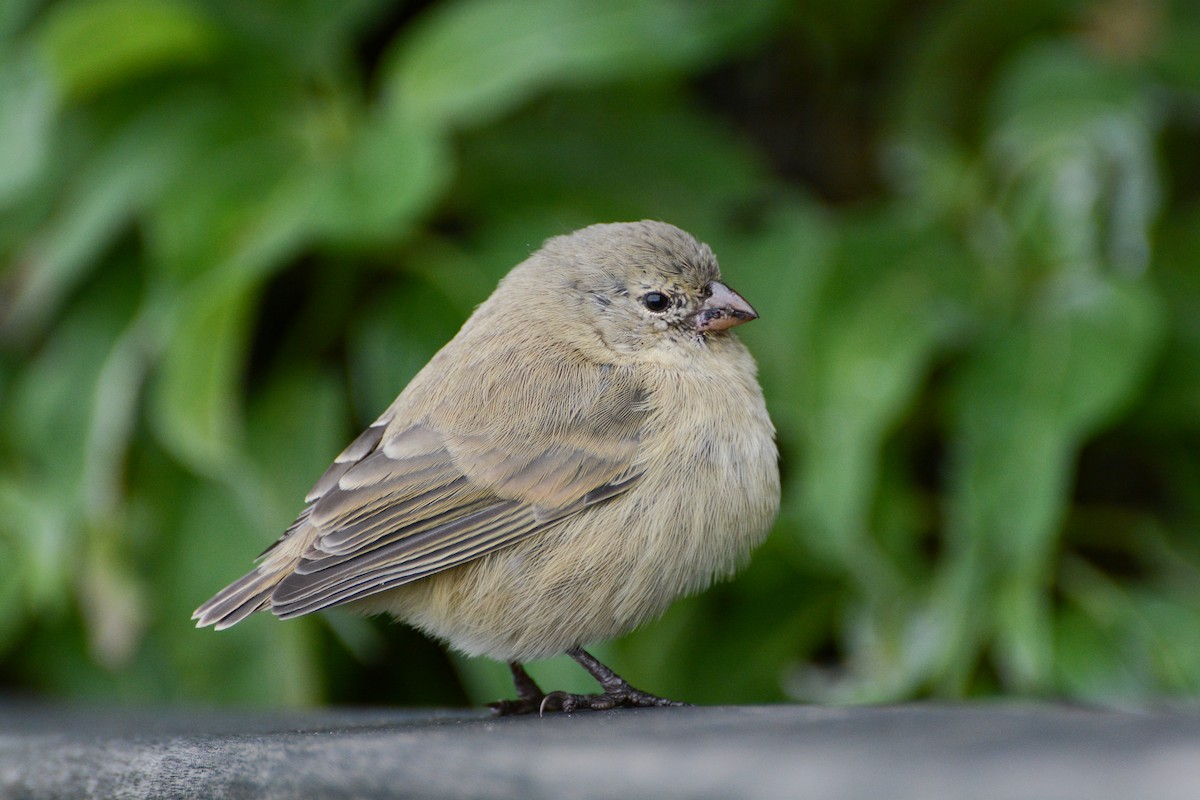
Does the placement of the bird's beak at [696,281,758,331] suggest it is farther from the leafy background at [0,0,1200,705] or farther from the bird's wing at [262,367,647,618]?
the leafy background at [0,0,1200,705]

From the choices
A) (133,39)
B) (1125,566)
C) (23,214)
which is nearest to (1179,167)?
(1125,566)

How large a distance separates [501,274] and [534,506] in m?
1.46

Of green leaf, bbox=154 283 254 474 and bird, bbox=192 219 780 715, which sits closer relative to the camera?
bird, bbox=192 219 780 715

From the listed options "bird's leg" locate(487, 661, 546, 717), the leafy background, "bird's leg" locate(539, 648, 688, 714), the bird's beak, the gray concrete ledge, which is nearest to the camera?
the gray concrete ledge

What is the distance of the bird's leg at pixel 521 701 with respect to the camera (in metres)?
2.28

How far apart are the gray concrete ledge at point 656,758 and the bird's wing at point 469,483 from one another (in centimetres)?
32

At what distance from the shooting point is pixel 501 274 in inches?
142

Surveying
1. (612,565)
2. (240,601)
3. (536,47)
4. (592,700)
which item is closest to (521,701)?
(592,700)

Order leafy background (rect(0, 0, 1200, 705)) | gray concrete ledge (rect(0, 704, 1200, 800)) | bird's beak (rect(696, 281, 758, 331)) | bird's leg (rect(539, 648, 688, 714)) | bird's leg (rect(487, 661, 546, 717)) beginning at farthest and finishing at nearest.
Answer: leafy background (rect(0, 0, 1200, 705))
bird's beak (rect(696, 281, 758, 331))
bird's leg (rect(487, 661, 546, 717))
bird's leg (rect(539, 648, 688, 714))
gray concrete ledge (rect(0, 704, 1200, 800))

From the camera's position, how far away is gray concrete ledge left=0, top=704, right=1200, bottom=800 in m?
1.11

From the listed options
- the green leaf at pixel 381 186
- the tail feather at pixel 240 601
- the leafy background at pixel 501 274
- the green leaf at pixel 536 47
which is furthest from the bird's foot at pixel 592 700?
the green leaf at pixel 536 47

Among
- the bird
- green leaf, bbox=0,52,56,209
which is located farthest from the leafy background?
the bird

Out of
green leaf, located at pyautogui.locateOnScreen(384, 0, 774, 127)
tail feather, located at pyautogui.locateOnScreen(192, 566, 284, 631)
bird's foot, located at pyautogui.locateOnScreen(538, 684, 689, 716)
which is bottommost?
bird's foot, located at pyautogui.locateOnScreen(538, 684, 689, 716)

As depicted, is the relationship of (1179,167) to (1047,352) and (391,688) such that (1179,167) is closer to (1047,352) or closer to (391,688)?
(1047,352)
